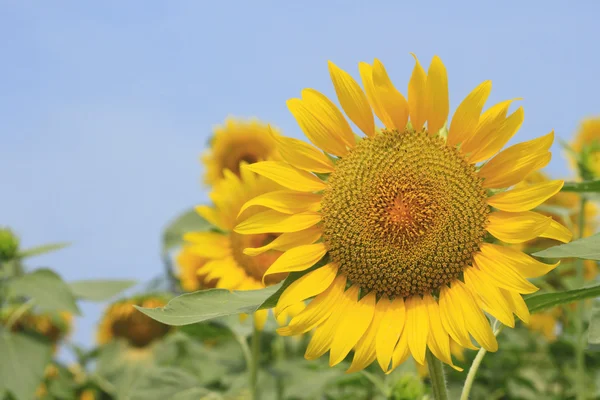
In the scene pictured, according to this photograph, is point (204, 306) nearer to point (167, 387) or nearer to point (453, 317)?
point (453, 317)

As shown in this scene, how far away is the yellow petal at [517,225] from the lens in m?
1.51

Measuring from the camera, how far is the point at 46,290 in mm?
3066

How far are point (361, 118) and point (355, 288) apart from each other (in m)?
→ 0.35

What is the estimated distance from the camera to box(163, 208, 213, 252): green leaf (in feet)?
11.6

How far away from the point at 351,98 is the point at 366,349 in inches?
19.5

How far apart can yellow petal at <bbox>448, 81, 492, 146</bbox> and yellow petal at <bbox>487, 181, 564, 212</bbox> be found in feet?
0.45

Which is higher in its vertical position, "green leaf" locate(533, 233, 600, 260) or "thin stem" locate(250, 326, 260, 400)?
"green leaf" locate(533, 233, 600, 260)

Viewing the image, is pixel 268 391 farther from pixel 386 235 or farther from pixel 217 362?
pixel 386 235

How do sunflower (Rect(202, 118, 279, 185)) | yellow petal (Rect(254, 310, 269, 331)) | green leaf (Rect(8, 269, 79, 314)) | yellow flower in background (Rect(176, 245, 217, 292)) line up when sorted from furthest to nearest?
sunflower (Rect(202, 118, 279, 185))
yellow flower in background (Rect(176, 245, 217, 292))
green leaf (Rect(8, 269, 79, 314))
yellow petal (Rect(254, 310, 269, 331))

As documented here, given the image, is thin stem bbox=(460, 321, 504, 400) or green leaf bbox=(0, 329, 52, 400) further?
green leaf bbox=(0, 329, 52, 400)

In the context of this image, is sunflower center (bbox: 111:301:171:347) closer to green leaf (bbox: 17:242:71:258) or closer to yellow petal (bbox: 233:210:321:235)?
green leaf (bbox: 17:242:71:258)

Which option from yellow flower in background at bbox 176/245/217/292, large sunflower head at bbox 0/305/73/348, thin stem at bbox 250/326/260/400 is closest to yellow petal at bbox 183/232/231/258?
thin stem at bbox 250/326/260/400

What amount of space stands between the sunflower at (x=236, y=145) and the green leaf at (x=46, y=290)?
4.96 feet

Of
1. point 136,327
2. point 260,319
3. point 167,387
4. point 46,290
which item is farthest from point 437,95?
point 136,327
